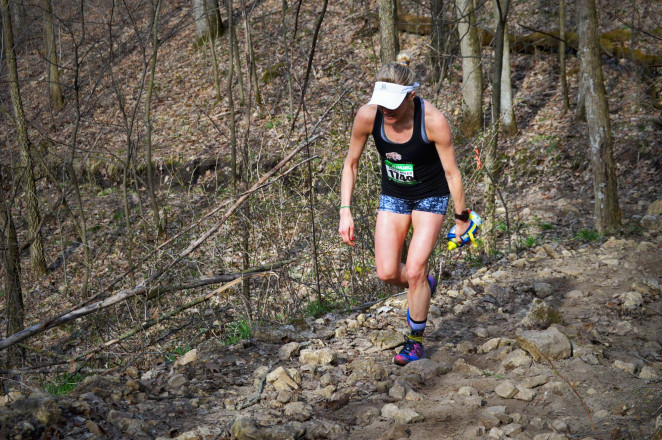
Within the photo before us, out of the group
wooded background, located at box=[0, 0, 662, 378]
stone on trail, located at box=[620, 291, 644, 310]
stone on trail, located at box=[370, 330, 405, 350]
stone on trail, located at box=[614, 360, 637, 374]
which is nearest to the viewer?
stone on trail, located at box=[614, 360, 637, 374]

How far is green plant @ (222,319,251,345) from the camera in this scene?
5.27 m

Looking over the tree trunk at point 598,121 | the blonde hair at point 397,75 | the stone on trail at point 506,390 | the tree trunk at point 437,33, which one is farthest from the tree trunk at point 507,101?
the stone on trail at point 506,390

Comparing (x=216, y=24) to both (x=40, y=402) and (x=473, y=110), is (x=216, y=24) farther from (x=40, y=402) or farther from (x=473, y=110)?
(x=40, y=402)

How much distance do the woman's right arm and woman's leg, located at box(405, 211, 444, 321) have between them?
0.48 metres

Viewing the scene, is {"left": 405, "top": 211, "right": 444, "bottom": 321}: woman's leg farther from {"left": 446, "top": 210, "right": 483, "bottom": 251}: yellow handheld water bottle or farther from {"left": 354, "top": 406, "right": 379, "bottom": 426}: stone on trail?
{"left": 354, "top": 406, "right": 379, "bottom": 426}: stone on trail

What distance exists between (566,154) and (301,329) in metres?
8.37

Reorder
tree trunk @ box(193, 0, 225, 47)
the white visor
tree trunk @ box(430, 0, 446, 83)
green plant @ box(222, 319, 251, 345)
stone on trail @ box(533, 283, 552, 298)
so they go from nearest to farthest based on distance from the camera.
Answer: the white visor, green plant @ box(222, 319, 251, 345), stone on trail @ box(533, 283, 552, 298), tree trunk @ box(430, 0, 446, 83), tree trunk @ box(193, 0, 225, 47)

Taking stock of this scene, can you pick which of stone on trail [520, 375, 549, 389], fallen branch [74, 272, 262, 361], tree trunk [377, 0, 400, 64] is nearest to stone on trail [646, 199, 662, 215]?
tree trunk [377, 0, 400, 64]

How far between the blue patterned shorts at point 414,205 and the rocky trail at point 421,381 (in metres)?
1.14

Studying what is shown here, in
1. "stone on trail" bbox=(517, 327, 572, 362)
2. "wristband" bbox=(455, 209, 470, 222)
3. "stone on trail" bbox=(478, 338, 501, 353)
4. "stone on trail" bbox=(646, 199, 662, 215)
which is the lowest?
"stone on trail" bbox=(478, 338, 501, 353)

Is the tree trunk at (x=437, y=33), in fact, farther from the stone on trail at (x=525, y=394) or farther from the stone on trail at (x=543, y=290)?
the stone on trail at (x=525, y=394)

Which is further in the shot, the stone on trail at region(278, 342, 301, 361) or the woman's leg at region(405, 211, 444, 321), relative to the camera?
the stone on trail at region(278, 342, 301, 361)

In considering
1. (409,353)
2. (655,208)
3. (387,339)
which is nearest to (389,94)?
(409,353)

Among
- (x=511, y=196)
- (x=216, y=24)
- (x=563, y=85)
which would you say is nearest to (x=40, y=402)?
(x=511, y=196)
